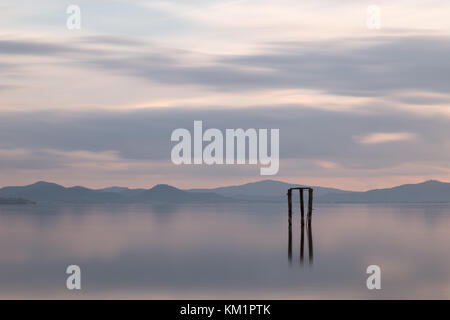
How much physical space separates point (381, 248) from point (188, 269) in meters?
17.9

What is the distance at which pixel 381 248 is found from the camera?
47875 mm

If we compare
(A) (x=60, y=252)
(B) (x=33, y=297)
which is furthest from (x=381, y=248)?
(B) (x=33, y=297)

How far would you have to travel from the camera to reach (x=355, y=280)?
31.2 metres

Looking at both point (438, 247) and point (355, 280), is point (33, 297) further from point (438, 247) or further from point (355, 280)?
point (438, 247)

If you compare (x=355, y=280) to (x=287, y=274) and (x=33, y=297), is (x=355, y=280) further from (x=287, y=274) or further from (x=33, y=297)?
(x=33, y=297)

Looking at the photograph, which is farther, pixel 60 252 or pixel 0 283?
pixel 60 252
